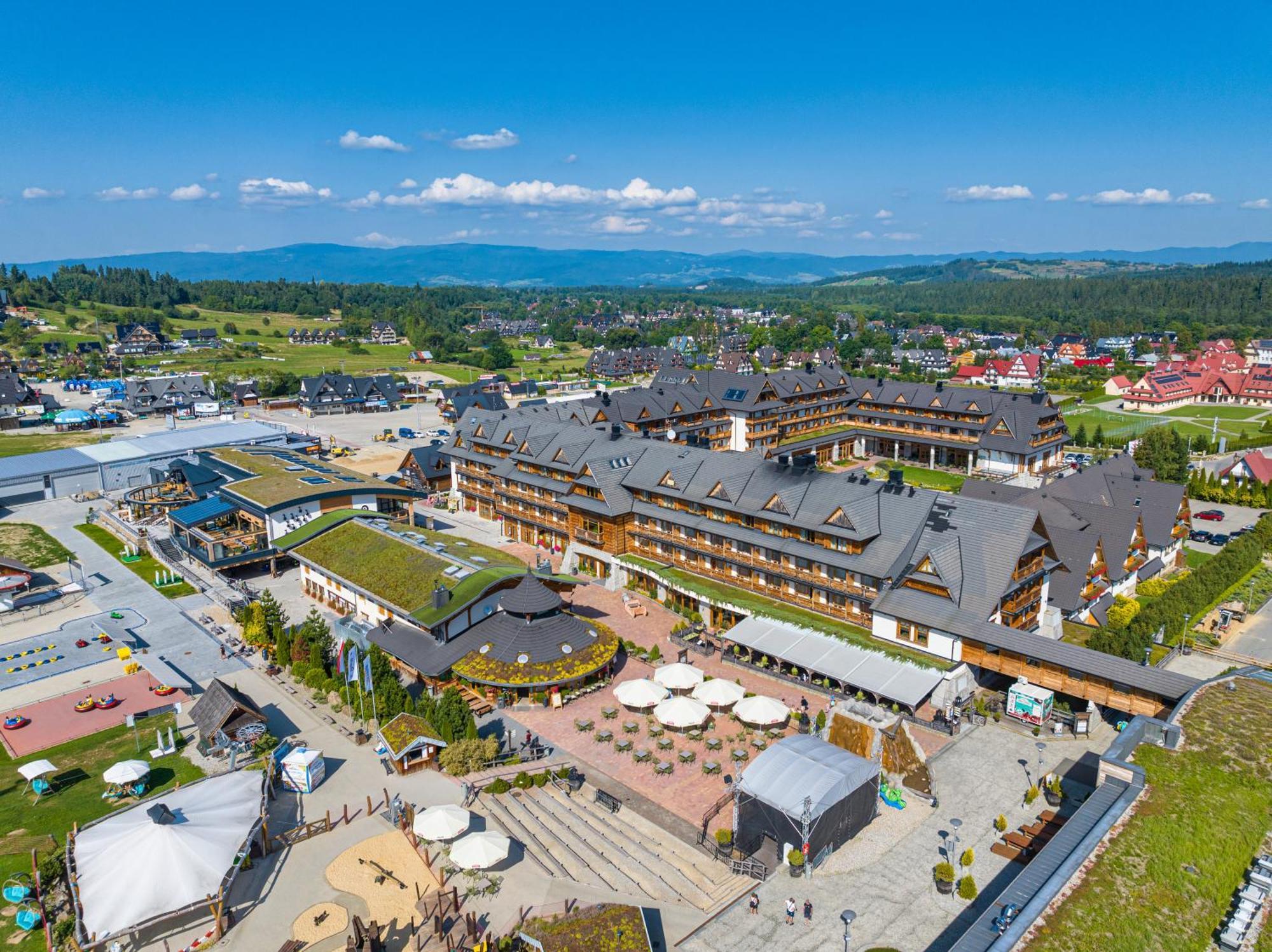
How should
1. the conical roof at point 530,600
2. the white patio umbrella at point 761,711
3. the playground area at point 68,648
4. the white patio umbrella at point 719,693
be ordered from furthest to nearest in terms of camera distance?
the playground area at point 68,648, the conical roof at point 530,600, the white patio umbrella at point 719,693, the white patio umbrella at point 761,711

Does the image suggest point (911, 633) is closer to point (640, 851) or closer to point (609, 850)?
point (640, 851)

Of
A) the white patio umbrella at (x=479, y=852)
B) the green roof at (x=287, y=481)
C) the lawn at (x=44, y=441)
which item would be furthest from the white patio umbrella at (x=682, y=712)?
the lawn at (x=44, y=441)

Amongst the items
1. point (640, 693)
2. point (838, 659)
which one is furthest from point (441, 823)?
point (838, 659)

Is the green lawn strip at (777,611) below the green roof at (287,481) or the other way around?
below

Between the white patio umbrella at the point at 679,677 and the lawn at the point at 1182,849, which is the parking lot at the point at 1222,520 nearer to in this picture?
the lawn at the point at 1182,849

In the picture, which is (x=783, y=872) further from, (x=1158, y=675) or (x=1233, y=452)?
(x=1233, y=452)

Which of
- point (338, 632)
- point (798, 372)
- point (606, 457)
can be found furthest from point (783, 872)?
point (798, 372)

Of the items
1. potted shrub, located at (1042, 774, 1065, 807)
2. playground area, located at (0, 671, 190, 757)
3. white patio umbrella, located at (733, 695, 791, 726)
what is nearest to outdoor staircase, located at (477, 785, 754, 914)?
white patio umbrella, located at (733, 695, 791, 726)
